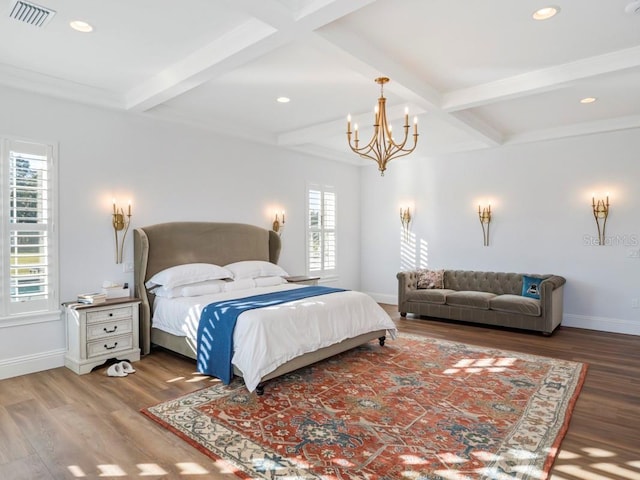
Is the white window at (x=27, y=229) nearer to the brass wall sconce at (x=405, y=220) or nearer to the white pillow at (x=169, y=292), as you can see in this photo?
the white pillow at (x=169, y=292)

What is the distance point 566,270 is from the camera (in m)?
6.13

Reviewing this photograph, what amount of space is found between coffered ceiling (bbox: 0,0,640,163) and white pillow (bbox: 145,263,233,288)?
6.29 ft

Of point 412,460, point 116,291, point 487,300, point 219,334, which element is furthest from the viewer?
point 487,300

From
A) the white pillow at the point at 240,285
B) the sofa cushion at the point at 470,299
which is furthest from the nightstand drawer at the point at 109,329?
the sofa cushion at the point at 470,299

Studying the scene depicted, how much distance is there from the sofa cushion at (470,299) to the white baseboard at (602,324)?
1154 mm

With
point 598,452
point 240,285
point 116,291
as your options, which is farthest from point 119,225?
point 598,452

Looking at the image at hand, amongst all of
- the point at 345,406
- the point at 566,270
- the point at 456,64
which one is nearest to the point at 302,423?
the point at 345,406

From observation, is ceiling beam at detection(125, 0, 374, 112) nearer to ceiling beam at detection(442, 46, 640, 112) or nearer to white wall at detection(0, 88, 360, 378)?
white wall at detection(0, 88, 360, 378)

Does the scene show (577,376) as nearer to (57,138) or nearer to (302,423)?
(302,423)

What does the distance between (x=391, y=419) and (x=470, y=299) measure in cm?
355

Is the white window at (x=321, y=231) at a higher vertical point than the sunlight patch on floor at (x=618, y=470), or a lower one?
higher

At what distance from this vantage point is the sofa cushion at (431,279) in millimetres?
6918

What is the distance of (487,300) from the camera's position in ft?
19.5

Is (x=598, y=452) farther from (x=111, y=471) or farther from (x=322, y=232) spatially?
(x=322, y=232)
